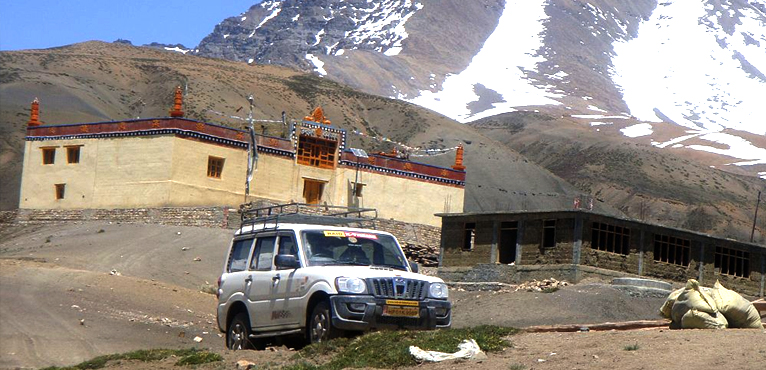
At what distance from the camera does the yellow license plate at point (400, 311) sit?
649 inches

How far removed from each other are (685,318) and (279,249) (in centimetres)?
563

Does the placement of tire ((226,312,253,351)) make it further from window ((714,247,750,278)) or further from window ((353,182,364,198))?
window ((353,182,364,198))

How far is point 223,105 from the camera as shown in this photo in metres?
105

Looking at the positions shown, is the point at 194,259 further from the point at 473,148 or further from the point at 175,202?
the point at 473,148

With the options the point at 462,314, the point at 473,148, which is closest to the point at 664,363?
the point at 462,314

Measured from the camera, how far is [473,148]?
4082 inches

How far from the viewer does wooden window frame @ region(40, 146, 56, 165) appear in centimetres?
5191

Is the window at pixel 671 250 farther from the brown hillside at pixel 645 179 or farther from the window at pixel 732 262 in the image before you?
the brown hillside at pixel 645 179

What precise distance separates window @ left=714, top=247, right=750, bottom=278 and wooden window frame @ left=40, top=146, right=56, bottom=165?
2691 centimetres

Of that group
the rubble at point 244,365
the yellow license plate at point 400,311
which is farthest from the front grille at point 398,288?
the rubble at point 244,365

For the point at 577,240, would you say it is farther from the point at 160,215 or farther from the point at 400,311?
the point at 400,311

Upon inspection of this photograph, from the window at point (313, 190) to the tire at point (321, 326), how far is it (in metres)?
35.2

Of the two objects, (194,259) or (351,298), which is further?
(194,259)

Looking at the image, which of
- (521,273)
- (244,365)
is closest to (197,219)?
(521,273)
